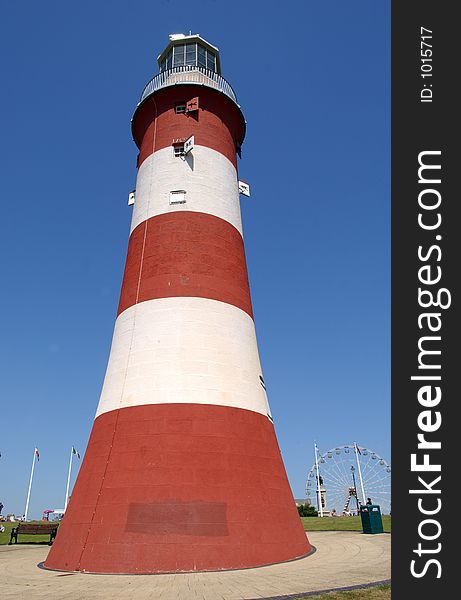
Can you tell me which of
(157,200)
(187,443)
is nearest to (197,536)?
(187,443)

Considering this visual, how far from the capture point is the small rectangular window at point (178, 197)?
15727 mm

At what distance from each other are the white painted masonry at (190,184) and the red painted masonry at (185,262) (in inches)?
14.1

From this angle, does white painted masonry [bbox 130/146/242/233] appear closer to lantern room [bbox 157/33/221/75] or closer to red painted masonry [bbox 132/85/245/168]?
red painted masonry [bbox 132/85/245/168]

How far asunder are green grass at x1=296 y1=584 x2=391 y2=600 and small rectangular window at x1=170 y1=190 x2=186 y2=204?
12.0 meters

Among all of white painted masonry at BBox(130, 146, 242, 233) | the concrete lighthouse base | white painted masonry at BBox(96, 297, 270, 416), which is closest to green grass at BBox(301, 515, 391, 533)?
the concrete lighthouse base

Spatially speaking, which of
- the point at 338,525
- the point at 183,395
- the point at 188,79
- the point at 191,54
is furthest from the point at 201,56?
the point at 338,525

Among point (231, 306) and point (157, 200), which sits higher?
point (157, 200)

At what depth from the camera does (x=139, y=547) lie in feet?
36.0

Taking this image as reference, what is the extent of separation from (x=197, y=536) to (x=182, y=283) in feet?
23.6

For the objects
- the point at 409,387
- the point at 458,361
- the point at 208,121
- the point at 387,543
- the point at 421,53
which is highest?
the point at 208,121

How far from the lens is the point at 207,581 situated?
9461 millimetres

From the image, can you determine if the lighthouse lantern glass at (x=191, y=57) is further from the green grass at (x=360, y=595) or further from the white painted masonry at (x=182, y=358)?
the green grass at (x=360, y=595)

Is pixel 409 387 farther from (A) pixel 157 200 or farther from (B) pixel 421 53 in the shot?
(A) pixel 157 200

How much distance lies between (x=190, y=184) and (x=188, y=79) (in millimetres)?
4986
